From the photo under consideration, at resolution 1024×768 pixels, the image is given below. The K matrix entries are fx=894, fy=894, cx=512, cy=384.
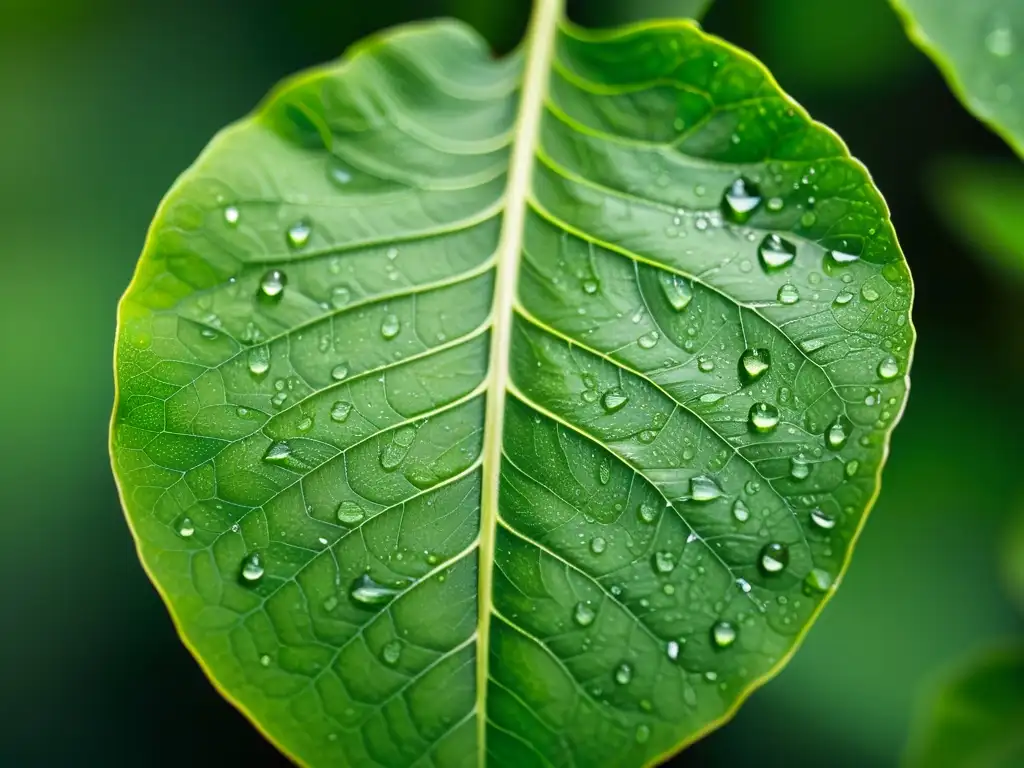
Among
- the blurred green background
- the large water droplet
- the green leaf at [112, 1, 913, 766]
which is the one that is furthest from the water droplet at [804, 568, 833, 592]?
the blurred green background

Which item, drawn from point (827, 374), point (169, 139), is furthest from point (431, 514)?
point (169, 139)

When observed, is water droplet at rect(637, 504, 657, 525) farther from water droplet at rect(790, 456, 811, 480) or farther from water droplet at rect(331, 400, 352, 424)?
water droplet at rect(331, 400, 352, 424)

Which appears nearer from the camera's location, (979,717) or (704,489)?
(704,489)

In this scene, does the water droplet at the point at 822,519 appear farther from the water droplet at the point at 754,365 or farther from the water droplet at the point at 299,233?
the water droplet at the point at 299,233

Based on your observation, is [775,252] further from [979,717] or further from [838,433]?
[979,717]

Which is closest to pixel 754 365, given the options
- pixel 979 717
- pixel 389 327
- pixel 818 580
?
pixel 818 580

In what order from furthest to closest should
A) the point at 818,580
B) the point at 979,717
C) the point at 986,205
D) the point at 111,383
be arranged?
the point at 111,383, the point at 986,205, the point at 979,717, the point at 818,580

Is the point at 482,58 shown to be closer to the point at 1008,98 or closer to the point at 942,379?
the point at 1008,98
